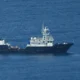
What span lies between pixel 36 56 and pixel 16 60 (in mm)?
4264

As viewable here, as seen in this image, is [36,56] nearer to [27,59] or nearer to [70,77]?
[27,59]

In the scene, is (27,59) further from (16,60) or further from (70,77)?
(70,77)

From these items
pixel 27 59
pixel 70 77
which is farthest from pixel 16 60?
pixel 70 77

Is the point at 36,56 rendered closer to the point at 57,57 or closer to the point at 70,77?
the point at 57,57

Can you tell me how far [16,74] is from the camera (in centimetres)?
18562

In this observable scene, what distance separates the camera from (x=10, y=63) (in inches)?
7598

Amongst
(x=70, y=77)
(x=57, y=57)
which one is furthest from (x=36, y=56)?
(x=70, y=77)

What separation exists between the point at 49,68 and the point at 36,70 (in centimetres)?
197

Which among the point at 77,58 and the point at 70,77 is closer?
the point at 70,77

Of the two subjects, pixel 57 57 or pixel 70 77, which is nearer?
pixel 70 77

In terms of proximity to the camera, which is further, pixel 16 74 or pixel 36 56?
pixel 36 56

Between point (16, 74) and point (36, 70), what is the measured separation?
3.58 metres

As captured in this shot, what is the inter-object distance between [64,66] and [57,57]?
22.1 ft

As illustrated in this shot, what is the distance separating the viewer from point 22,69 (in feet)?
620
